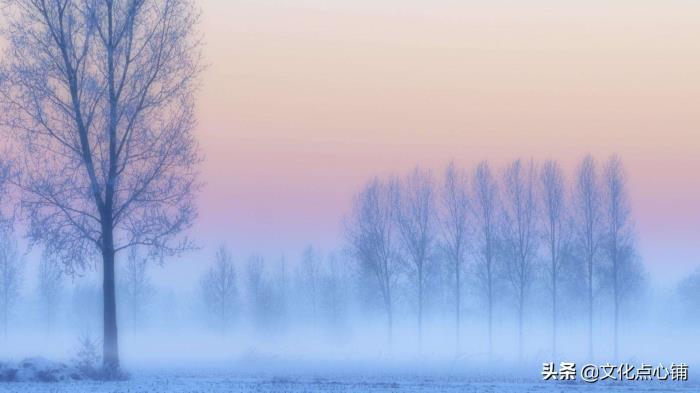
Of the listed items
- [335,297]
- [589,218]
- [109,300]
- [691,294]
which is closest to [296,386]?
[109,300]

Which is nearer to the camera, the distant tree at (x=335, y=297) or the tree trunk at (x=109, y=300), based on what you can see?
the tree trunk at (x=109, y=300)

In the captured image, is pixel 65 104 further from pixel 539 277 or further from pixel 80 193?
pixel 539 277

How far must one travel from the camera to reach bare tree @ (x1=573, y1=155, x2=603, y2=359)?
175 feet

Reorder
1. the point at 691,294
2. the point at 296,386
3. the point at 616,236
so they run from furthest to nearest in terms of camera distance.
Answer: the point at 691,294 < the point at 616,236 < the point at 296,386

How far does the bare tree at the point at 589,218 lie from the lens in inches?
2096

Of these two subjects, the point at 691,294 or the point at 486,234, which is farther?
the point at 691,294

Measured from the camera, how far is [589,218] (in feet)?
176

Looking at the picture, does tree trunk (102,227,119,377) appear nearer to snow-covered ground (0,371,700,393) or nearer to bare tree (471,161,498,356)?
snow-covered ground (0,371,700,393)

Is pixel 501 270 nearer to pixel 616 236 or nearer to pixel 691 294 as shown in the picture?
pixel 616 236

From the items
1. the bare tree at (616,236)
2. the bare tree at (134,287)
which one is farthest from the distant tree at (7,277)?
the bare tree at (616,236)

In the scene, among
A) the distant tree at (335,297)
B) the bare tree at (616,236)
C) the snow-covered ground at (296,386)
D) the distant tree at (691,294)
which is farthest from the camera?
the distant tree at (691,294)

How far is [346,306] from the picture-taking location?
82.6 m

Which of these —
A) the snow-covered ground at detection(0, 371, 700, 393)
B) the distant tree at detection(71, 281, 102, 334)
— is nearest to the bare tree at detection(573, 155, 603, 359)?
the snow-covered ground at detection(0, 371, 700, 393)

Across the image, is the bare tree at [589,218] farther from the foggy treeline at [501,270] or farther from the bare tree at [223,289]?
the bare tree at [223,289]
